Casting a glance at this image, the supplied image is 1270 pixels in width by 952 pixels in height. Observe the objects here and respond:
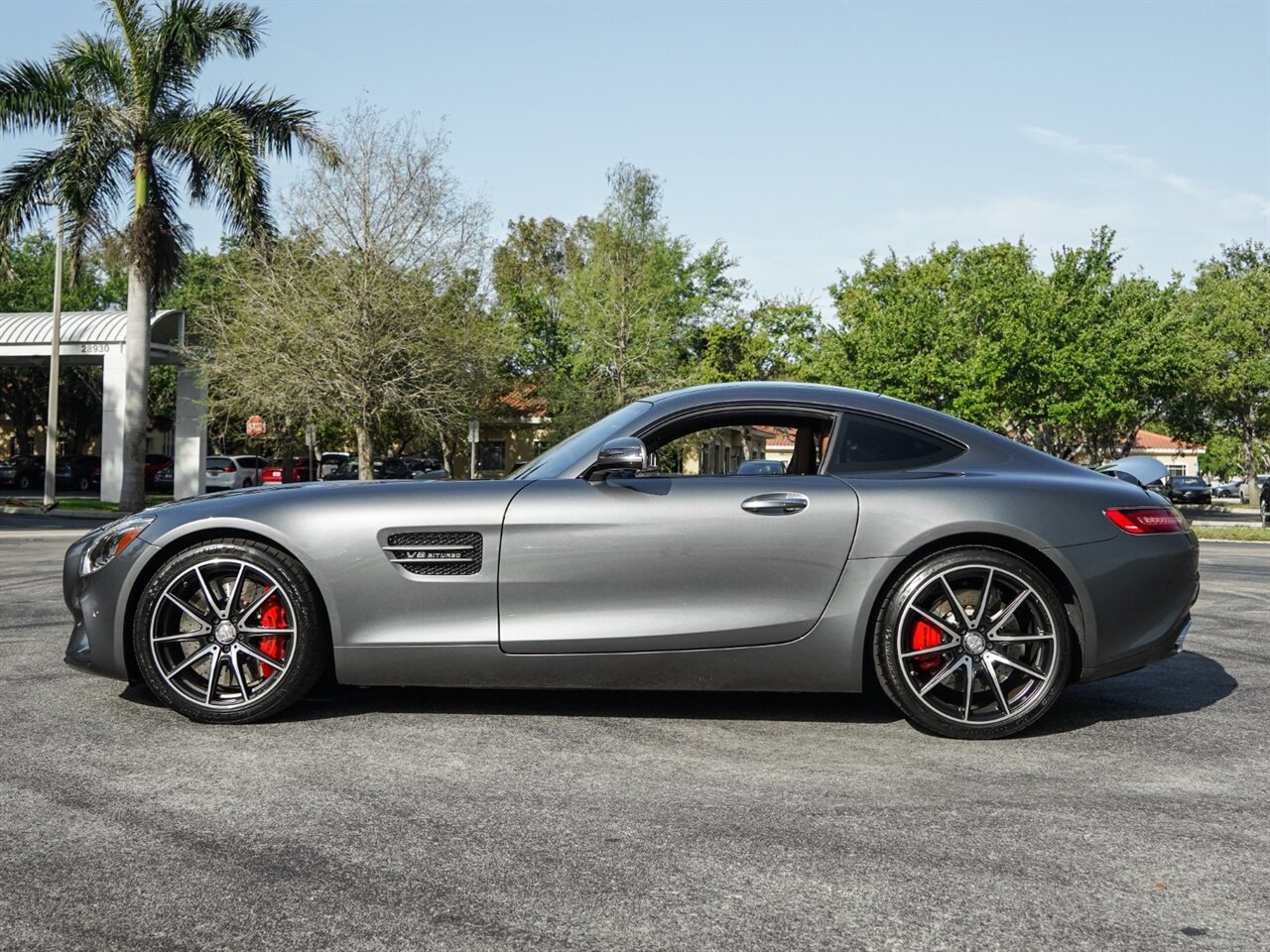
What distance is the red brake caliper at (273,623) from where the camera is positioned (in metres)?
4.73

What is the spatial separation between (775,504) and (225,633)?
7.21ft

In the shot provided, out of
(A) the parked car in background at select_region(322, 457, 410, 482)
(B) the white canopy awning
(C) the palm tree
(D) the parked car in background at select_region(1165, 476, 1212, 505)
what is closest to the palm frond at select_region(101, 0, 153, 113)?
(C) the palm tree

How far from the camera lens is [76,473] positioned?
45.6 m

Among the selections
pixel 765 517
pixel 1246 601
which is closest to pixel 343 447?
pixel 1246 601

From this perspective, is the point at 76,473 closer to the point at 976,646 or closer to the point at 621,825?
the point at 976,646

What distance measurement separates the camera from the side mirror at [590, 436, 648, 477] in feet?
14.9

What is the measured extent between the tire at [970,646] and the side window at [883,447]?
44 cm

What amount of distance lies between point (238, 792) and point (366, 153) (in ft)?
96.4

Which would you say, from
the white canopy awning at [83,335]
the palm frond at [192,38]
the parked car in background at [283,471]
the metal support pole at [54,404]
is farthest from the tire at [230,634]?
A: the parked car in background at [283,471]

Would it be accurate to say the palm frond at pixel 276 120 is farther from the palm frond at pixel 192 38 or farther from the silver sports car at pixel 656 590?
the silver sports car at pixel 656 590

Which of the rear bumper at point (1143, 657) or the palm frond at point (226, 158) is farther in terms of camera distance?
the palm frond at point (226, 158)

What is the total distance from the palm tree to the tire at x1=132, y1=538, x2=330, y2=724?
20.6 meters

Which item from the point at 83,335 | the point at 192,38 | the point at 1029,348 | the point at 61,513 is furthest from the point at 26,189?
the point at 1029,348

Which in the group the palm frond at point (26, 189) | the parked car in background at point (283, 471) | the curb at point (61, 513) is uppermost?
the palm frond at point (26, 189)
